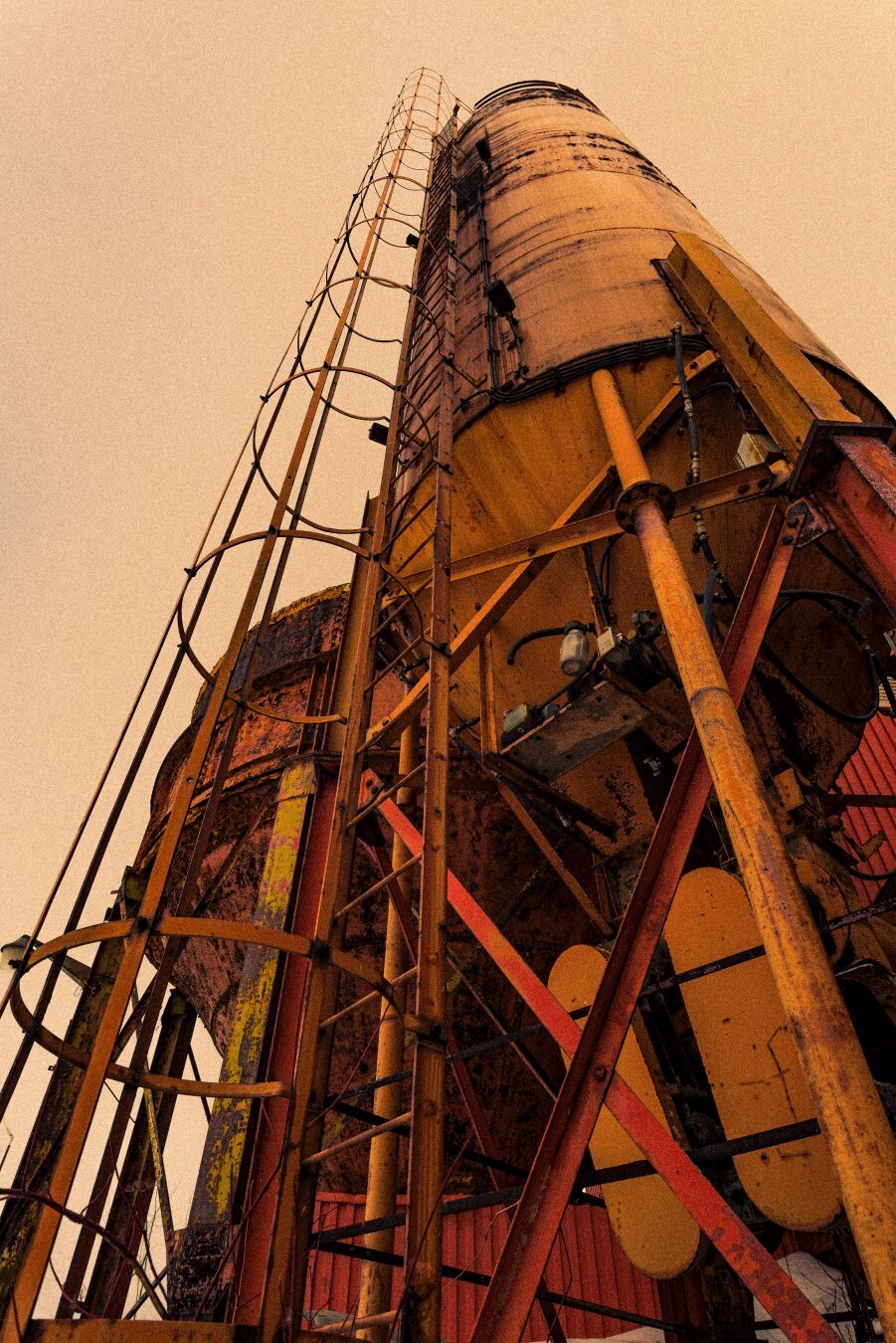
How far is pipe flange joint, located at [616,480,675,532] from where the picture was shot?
3.96 m

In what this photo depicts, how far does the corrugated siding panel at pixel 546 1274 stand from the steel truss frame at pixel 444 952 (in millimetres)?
2493

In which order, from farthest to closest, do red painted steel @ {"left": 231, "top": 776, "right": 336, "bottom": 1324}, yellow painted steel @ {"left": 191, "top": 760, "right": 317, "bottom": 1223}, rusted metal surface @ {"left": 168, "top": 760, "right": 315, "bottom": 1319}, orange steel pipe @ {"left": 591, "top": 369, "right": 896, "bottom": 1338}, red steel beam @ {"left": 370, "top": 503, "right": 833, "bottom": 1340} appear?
1. yellow painted steel @ {"left": 191, "top": 760, "right": 317, "bottom": 1223}
2. rusted metal surface @ {"left": 168, "top": 760, "right": 315, "bottom": 1319}
3. red painted steel @ {"left": 231, "top": 776, "right": 336, "bottom": 1324}
4. red steel beam @ {"left": 370, "top": 503, "right": 833, "bottom": 1340}
5. orange steel pipe @ {"left": 591, "top": 369, "right": 896, "bottom": 1338}

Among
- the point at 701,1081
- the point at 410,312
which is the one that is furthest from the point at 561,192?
the point at 701,1081

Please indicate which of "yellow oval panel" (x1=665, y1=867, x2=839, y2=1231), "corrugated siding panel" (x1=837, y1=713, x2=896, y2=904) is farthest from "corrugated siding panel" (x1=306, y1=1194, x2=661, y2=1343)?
"corrugated siding panel" (x1=837, y1=713, x2=896, y2=904)

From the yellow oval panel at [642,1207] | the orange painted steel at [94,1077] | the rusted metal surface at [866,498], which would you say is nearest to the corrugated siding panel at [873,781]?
the yellow oval panel at [642,1207]

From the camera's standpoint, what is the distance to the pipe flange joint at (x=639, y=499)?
396cm

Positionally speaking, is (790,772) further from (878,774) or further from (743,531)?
(878,774)

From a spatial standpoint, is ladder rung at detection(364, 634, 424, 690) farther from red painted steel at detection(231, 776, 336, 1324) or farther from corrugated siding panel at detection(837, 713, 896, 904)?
corrugated siding panel at detection(837, 713, 896, 904)

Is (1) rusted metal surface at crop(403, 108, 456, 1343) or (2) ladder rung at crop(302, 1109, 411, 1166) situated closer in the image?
(1) rusted metal surface at crop(403, 108, 456, 1343)

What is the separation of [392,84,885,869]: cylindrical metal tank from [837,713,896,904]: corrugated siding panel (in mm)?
5638

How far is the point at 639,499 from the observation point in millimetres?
4000

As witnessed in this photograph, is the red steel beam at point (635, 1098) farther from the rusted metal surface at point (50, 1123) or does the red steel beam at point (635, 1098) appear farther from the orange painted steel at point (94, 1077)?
the rusted metal surface at point (50, 1123)

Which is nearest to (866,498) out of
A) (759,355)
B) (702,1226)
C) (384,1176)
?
(759,355)

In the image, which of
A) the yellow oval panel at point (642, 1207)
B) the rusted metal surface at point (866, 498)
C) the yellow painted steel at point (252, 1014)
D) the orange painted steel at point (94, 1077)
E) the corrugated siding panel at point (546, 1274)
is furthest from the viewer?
the corrugated siding panel at point (546, 1274)
